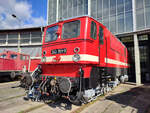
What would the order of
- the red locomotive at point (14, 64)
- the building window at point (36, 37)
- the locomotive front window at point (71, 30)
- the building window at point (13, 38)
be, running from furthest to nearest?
the building window at point (13, 38)
the building window at point (36, 37)
the red locomotive at point (14, 64)
the locomotive front window at point (71, 30)

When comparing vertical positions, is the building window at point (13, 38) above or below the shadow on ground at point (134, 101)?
above

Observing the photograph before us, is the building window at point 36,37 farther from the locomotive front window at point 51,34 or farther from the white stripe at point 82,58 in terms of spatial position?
the white stripe at point 82,58

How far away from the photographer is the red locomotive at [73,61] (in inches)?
166

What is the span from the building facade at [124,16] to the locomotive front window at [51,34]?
1047cm

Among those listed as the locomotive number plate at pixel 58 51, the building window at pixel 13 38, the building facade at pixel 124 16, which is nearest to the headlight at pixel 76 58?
the locomotive number plate at pixel 58 51

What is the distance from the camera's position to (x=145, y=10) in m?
12.5

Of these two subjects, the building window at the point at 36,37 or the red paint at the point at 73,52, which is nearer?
the red paint at the point at 73,52

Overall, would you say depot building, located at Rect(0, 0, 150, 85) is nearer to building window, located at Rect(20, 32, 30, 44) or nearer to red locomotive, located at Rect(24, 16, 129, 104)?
building window, located at Rect(20, 32, 30, 44)

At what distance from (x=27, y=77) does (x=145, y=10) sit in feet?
45.0

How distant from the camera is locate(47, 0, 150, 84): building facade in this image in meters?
12.7

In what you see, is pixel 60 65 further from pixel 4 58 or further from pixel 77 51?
pixel 4 58

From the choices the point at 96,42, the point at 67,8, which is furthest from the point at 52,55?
the point at 67,8

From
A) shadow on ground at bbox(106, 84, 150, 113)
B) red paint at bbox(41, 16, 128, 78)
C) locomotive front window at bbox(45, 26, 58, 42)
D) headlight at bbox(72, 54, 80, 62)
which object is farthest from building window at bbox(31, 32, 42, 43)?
headlight at bbox(72, 54, 80, 62)

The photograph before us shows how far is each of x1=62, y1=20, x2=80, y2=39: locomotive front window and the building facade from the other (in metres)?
10.4
